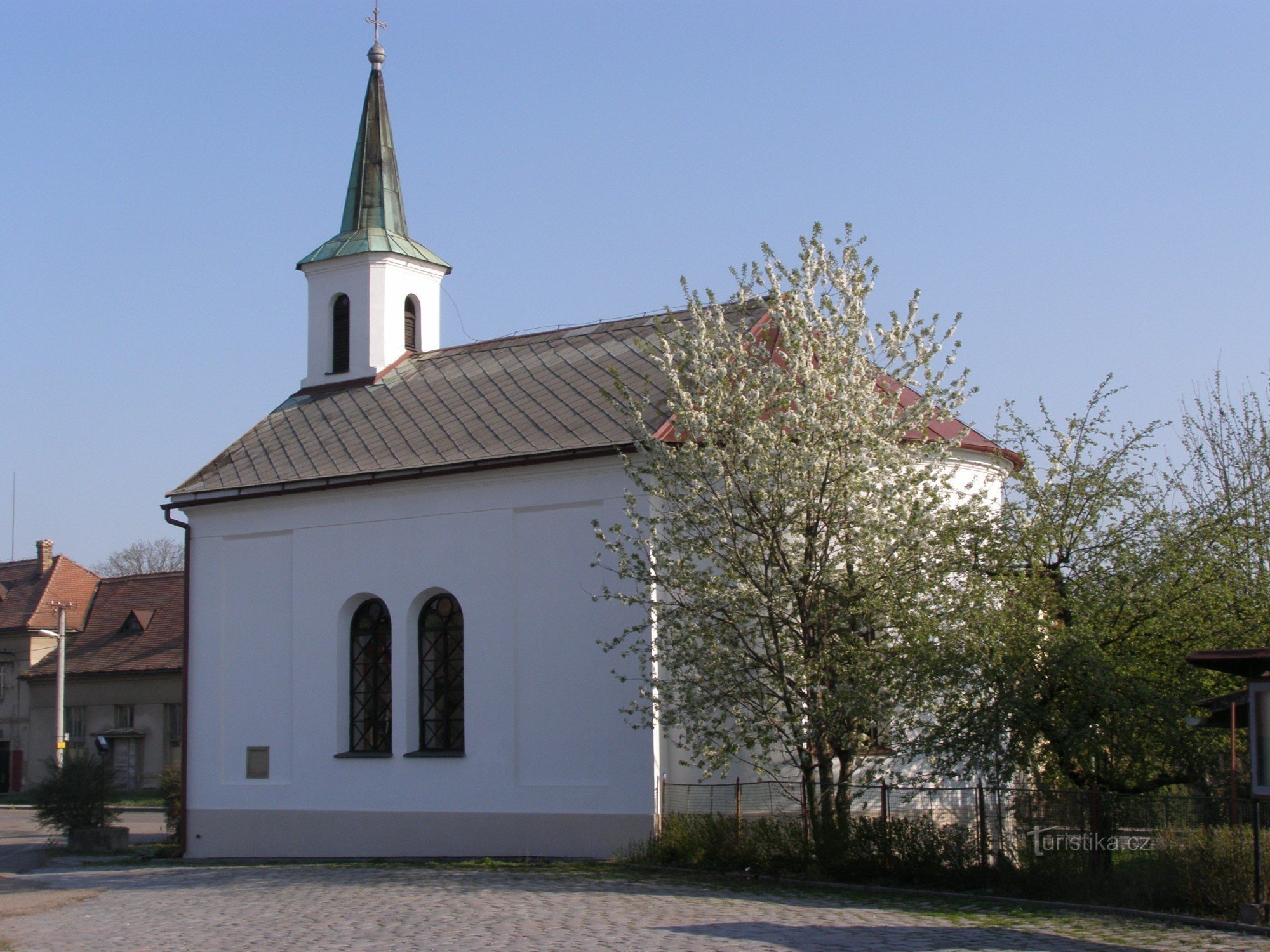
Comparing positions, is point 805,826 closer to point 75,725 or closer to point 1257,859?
point 1257,859

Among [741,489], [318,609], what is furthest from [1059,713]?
[318,609]

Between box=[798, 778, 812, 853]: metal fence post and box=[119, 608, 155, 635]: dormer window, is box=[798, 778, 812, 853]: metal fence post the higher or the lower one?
the lower one

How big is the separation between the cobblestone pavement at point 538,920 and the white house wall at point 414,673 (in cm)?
232

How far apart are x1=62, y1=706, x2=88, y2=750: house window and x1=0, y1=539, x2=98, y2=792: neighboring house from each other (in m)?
→ 1.50

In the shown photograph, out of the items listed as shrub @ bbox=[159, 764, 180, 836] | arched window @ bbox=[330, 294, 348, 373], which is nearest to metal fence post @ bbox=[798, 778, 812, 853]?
shrub @ bbox=[159, 764, 180, 836]

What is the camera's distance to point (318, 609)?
21234 mm

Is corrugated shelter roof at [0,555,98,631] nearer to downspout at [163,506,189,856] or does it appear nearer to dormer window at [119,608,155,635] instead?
dormer window at [119,608,155,635]

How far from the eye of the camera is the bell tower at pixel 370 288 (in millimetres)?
25875

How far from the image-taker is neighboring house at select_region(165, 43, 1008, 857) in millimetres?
18609

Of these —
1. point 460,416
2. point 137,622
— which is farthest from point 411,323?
point 137,622

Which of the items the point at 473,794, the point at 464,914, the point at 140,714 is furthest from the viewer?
the point at 140,714

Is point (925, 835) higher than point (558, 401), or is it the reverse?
point (558, 401)

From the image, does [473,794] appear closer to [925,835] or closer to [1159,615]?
[925,835]

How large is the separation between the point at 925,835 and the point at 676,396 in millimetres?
5671
